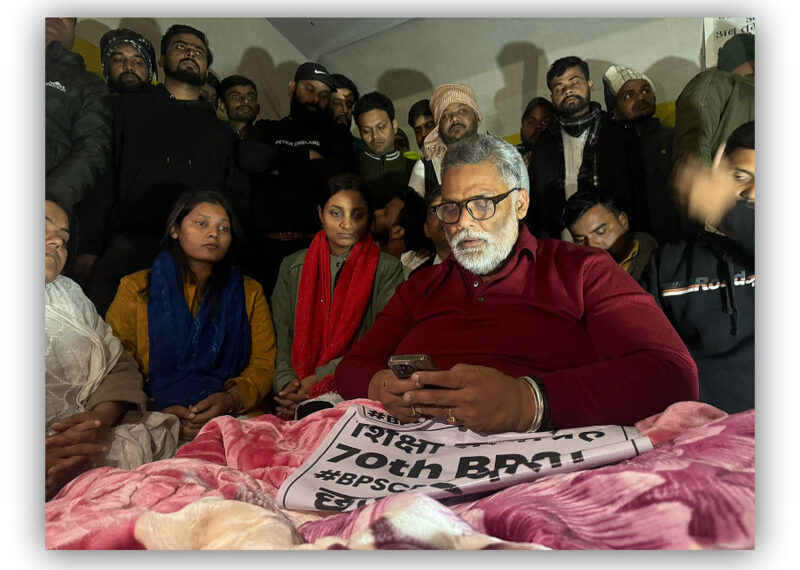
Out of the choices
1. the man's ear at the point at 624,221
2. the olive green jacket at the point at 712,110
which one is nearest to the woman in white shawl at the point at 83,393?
the man's ear at the point at 624,221

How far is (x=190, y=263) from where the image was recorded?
2123 millimetres

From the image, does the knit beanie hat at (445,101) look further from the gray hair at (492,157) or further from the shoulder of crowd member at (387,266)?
the shoulder of crowd member at (387,266)

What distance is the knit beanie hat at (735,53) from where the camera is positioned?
2.05 metres

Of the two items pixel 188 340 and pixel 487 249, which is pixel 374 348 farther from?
pixel 188 340

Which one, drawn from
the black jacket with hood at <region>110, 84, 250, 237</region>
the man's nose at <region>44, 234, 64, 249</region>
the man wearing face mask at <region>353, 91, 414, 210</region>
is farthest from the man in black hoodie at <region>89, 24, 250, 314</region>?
the man wearing face mask at <region>353, 91, 414, 210</region>

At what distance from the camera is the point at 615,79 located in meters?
2.09

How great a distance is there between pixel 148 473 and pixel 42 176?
890 mm

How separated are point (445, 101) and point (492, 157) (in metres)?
0.22

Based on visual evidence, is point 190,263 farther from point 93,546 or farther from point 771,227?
point 771,227

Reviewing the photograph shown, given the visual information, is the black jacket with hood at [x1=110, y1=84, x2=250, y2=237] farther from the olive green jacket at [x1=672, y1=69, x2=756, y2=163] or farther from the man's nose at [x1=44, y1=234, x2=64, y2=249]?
the olive green jacket at [x1=672, y1=69, x2=756, y2=163]

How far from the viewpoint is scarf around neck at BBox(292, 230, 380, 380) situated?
6.98 ft

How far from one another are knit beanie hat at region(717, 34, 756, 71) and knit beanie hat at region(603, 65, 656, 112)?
0.63ft

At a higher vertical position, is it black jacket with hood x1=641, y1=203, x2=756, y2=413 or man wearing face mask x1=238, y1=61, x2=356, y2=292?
man wearing face mask x1=238, y1=61, x2=356, y2=292

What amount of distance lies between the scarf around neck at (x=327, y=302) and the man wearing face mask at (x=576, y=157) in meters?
0.48
